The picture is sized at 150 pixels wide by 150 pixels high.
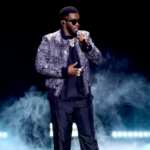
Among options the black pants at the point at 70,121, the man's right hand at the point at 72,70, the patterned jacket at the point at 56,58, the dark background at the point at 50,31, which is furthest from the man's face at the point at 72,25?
the dark background at the point at 50,31

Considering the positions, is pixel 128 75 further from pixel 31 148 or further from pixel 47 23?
pixel 31 148

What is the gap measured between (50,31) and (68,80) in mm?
1367

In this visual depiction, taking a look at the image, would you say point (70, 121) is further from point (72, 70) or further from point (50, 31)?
point (50, 31)

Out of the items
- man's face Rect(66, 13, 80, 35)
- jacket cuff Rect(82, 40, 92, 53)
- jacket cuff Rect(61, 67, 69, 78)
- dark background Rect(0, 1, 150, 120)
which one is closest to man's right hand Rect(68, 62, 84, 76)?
jacket cuff Rect(61, 67, 69, 78)

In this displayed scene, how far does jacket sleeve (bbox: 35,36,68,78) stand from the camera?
155 cm

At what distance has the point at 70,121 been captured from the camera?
166 centimetres

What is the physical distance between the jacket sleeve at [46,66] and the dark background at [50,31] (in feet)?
3.98

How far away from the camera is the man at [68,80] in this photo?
5.26 feet

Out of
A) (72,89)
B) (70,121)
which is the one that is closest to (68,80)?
A: (72,89)

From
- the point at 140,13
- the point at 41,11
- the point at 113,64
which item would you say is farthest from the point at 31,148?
the point at 140,13

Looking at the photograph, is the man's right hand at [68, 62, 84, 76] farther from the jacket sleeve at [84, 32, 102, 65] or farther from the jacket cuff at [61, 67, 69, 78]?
the jacket sleeve at [84, 32, 102, 65]

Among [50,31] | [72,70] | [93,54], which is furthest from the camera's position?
[50,31]

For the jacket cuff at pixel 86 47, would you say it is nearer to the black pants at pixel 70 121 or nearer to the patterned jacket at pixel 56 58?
the patterned jacket at pixel 56 58

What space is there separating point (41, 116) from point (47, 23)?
129 cm
